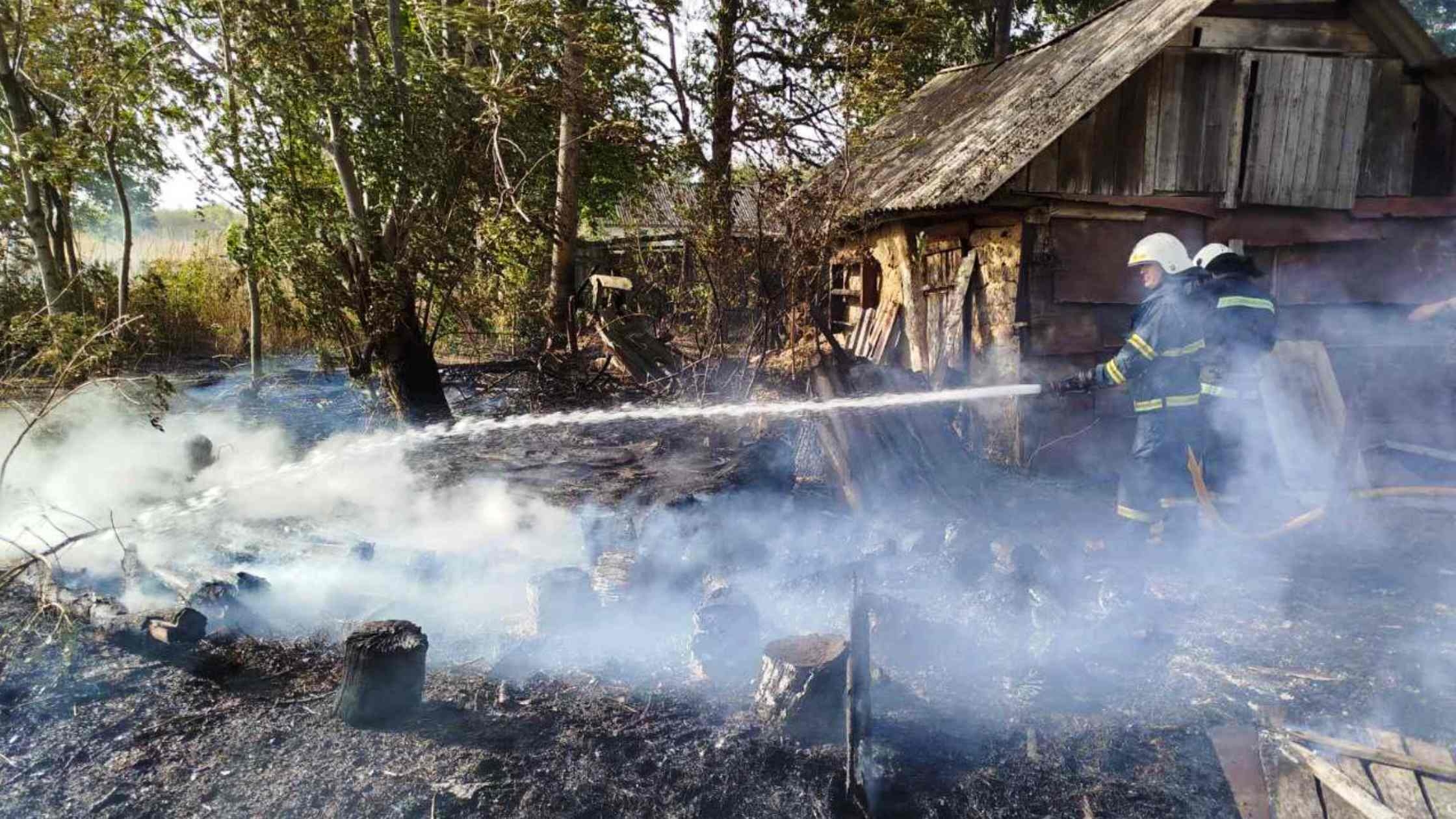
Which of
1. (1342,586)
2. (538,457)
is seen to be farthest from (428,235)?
(1342,586)

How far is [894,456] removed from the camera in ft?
21.1

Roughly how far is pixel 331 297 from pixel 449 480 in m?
2.88

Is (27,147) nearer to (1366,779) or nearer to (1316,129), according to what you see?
(1366,779)

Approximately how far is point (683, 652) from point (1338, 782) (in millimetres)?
2935

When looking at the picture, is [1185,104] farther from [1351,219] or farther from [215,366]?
[215,366]

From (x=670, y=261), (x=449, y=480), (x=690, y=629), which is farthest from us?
→ (x=670, y=261)

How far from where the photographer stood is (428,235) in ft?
27.7

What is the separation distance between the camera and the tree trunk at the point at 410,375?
8.94 meters

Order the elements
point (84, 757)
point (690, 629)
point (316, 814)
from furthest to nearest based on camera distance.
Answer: point (690, 629) → point (84, 757) → point (316, 814)

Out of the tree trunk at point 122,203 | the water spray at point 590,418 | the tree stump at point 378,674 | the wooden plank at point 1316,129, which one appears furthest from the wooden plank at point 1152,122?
the tree trunk at point 122,203

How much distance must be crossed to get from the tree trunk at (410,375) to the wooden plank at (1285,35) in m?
9.17

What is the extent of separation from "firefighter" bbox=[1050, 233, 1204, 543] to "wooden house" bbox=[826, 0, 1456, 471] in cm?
228

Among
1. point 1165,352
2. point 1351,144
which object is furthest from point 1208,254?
point 1351,144

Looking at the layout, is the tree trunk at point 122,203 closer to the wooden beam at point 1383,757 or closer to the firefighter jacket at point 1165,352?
the firefighter jacket at point 1165,352
